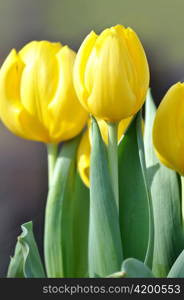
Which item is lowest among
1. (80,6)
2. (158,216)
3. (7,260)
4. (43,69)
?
(7,260)

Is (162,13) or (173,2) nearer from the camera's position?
(173,2)

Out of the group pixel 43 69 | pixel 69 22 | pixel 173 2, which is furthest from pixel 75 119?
pixel 69 22

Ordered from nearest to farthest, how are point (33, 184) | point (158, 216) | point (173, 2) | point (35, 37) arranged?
point (158, 216) → point (173, 2) → point (33, 184) → point (35, 37)

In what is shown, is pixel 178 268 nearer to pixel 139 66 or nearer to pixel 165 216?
pixel 165 216

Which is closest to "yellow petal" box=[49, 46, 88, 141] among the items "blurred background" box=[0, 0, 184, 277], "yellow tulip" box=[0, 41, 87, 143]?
"yellow tulip" box=[0, 41, 87, 143]

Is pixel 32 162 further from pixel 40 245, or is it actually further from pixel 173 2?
pixel 173 2

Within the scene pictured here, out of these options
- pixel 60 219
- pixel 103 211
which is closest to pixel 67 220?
pixel 60 219
